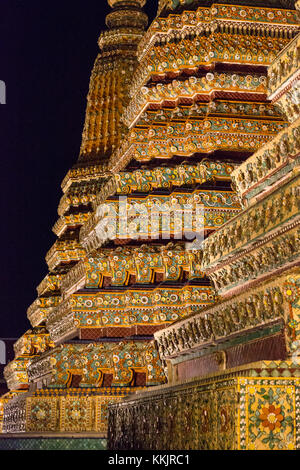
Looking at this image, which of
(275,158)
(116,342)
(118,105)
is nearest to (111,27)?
(118,105)

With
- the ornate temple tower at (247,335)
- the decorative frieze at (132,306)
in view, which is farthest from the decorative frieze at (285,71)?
the decorative frieze at (132,306)

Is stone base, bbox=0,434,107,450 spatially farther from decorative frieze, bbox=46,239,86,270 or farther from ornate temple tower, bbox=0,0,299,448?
decorative frieze, bbox=46,239,86,270

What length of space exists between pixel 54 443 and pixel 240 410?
5.67 meters

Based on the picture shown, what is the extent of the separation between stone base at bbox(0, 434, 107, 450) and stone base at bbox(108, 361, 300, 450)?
3.46 metres

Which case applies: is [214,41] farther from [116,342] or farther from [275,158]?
[275,158]

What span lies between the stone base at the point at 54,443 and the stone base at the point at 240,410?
3459 millimetres

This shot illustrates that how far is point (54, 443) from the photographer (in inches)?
432

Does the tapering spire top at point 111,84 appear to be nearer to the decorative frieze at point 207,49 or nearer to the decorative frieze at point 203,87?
the decorative frieze at point 207,49

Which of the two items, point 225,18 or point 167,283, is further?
point 225,18

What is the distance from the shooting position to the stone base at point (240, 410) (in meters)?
5.51

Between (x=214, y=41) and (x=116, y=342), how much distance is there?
10.9ft

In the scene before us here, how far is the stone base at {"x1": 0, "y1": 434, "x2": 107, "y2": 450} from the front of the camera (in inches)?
412

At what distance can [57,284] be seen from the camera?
63.5 ft

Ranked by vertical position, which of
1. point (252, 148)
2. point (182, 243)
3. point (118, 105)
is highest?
point (118, 105)
